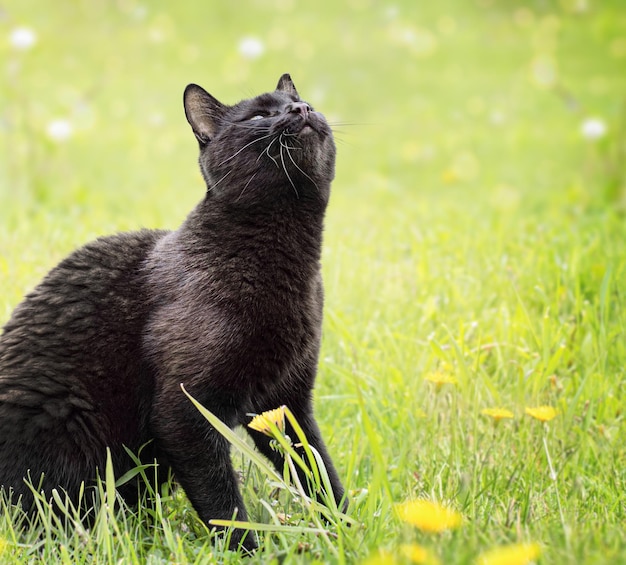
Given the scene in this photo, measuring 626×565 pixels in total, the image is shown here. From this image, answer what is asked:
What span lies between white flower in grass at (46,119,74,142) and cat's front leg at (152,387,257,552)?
151 inches

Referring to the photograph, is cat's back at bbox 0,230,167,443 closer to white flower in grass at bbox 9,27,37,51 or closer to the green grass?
the green grass

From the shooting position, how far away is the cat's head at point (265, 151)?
2293 millimetres

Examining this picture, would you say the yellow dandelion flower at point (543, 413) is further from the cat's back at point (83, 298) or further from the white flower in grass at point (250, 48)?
the white flower in grass at point (250, 48)

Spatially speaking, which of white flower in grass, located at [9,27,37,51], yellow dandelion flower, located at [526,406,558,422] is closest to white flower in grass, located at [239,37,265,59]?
white flower in grass, located at [9,27,37,51]

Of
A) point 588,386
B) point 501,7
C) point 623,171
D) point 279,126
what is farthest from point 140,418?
point 501,7

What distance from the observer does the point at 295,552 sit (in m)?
1.84

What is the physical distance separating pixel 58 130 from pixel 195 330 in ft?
12.5

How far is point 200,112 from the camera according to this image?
8.09 feet

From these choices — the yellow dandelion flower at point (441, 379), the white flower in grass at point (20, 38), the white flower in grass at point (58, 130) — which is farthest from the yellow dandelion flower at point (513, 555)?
the white flower in grass at point (20, 38)

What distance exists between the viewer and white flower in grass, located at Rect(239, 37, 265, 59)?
700 centimetres

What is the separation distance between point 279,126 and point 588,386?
146 cm

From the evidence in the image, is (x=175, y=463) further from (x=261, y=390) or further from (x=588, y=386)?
(x=588, y=386)

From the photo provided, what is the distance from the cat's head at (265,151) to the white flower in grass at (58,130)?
331 cm

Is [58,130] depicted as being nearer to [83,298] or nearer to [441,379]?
[83,298]
